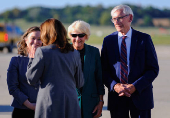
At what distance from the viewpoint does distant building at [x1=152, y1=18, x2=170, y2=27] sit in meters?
134

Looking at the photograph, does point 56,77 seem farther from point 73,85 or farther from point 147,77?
point 147,77

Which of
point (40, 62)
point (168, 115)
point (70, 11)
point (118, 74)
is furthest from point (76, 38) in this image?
point (70, 11)

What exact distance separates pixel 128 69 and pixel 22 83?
1.29 meters

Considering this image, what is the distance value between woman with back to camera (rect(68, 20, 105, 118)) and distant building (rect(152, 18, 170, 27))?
132459mm

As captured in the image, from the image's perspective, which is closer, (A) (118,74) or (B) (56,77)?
(B) (56,77)

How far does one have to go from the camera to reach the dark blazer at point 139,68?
4055mm

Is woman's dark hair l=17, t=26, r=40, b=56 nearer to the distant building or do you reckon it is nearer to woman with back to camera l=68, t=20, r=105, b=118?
woman with back to camera l=68, t=20, r=105, b=118

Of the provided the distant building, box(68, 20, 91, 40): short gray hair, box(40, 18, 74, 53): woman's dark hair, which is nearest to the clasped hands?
box(68, 20, 91, 40): short gray hair

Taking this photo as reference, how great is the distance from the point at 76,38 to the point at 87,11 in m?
159

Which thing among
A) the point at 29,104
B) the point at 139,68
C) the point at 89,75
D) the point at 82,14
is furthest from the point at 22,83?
the point at 82,14

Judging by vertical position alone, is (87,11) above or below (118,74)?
below

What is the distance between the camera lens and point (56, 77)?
11.0ft

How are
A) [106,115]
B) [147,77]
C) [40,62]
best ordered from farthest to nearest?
[106,115] → [147,77] → [40,62]

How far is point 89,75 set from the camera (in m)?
4.07
